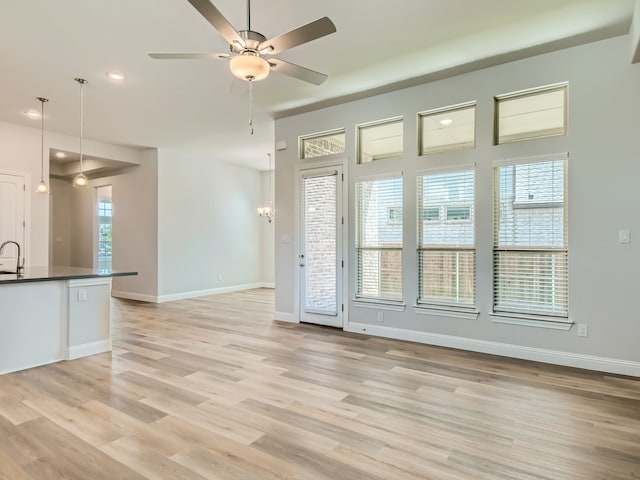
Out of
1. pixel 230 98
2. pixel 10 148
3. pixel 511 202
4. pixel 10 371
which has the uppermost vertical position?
pixel 230 98

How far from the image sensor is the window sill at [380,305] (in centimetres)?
472

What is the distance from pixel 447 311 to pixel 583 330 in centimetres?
129

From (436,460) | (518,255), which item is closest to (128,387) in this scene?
(436,460)

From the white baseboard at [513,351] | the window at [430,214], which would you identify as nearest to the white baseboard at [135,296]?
the white baseboard at [513,351]

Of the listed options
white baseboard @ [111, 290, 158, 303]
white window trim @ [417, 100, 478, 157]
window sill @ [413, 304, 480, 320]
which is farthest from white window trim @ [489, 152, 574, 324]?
white baseboard @ [111, 290, 158, 303]

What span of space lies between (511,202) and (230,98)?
3669mm

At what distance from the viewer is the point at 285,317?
5.77m

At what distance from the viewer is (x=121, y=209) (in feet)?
27.1

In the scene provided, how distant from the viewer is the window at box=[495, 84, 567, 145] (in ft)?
12.6

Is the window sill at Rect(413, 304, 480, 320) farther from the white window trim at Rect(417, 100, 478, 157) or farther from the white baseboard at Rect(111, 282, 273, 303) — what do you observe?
the white baseboard at Rect(111, 282, 273, 303)

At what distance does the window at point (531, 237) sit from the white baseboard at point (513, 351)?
0.38 meters

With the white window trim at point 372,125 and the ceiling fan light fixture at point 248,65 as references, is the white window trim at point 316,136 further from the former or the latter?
the ceiling fan light fixture at point 248,65

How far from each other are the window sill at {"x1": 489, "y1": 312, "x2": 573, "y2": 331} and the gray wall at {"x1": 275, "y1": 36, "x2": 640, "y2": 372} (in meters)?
0.05

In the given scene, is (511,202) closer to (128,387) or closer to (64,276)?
(128,387)
